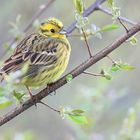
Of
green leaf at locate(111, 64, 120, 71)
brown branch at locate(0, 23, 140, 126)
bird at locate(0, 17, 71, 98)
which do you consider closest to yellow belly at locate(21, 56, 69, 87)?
bird at locate(0, 17, 71, 98)

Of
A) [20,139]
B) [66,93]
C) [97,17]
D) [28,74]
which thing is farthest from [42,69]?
[66,93]

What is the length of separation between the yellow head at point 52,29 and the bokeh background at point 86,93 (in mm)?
435

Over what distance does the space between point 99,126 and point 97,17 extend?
1.47 metres

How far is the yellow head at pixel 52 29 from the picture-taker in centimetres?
550

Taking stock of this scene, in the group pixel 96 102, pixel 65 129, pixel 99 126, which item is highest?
pixel 65 129

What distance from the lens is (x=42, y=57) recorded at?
5.20 meters

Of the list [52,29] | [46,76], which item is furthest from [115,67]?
[52,29]

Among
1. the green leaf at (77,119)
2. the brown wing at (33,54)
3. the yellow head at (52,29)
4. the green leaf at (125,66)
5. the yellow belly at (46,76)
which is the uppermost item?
the yellow head at (52,29)

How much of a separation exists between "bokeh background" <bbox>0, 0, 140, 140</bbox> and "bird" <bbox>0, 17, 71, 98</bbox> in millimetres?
526

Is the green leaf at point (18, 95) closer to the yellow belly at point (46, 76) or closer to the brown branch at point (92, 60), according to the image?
the brown branch at point (92, 60)

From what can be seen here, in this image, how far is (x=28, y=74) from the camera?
4.83 m

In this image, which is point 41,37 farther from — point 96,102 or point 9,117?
point 9,117

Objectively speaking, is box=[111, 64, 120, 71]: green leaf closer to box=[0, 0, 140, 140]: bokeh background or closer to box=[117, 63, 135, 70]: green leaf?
box=[117, 63, 135, 70]: green leaf

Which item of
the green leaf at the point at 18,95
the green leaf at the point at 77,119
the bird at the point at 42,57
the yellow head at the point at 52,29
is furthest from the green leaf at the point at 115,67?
the yellow head at the point at 52,29
